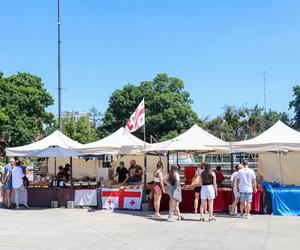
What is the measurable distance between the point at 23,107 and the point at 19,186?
23242 mm

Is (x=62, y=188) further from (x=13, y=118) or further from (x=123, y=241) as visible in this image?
(x=13, y=118)

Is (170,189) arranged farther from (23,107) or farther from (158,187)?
(23,107)

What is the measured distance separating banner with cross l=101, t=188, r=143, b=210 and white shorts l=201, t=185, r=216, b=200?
298 centimetres

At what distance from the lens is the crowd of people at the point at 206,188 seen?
40.2 feet

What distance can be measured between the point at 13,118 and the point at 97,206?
22.3 meters

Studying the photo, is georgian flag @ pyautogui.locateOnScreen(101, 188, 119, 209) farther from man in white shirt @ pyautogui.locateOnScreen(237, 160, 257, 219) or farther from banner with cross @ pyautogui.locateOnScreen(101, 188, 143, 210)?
man in white shirt @ pyautogui.locateOnScreen(237, 160, 257, 219)

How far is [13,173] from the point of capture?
15539mm

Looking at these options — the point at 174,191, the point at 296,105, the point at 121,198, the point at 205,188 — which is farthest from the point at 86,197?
the point at 296,105

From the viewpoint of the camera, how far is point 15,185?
15461mm

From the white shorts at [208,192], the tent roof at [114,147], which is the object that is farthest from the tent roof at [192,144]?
the white shorts at [208,192]

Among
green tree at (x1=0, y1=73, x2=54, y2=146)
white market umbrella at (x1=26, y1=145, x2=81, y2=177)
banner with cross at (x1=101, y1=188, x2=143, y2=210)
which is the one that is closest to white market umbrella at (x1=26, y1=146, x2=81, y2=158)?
white market umbrella at (x1=26, y1=145, x2=81, y2=177)

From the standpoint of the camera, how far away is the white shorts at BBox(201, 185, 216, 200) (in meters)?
12.1

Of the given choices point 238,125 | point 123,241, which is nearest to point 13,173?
point 123,241

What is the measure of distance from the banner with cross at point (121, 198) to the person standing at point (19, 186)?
9.68 feet
